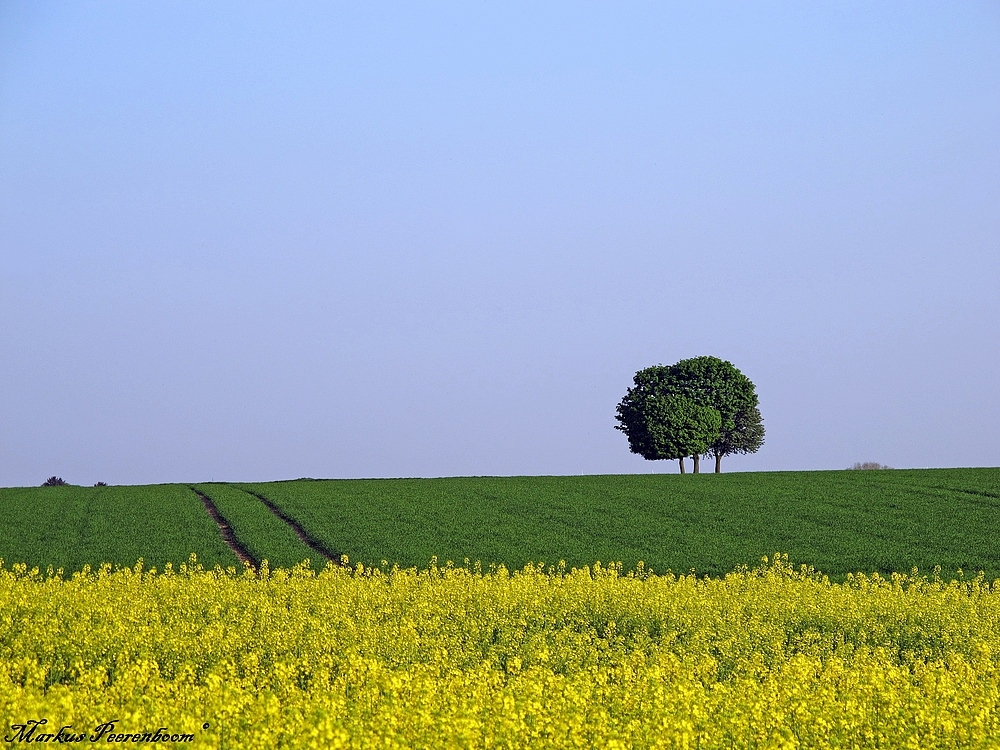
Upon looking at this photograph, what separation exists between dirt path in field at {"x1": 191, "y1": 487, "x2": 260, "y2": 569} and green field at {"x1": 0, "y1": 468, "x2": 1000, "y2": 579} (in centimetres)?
33

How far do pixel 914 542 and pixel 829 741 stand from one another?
90.7 feet

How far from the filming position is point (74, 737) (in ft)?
33.4

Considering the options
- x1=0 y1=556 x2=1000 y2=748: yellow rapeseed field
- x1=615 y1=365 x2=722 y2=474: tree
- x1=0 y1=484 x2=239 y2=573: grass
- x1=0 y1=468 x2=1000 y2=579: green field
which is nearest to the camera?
x1=0 y1=556 x2=1000 y2=748: yellow rapeseed field

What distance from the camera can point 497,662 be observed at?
54.2 ft

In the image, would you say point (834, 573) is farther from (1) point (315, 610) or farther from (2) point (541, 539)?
(1) point (315, 610)

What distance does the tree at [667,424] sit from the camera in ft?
271

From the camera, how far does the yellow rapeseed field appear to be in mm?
10773

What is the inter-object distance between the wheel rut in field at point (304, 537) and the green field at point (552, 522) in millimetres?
226

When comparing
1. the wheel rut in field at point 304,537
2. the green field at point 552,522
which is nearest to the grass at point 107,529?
the green field at point 552,522

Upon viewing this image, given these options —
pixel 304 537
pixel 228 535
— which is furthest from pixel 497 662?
pixel 228 535

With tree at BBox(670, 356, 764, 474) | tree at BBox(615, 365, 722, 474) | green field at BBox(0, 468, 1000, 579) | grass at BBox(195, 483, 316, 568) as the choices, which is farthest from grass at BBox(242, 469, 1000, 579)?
tree at BBox(670, 356, 764, 474)

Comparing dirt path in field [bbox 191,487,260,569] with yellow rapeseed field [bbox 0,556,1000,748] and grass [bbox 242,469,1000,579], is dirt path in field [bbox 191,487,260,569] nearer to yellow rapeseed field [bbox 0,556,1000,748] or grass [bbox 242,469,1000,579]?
grass [bbox 242,469,1000,579]

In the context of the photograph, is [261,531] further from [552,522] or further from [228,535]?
[552,522]

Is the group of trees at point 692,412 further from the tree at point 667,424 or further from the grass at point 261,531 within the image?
the grass at point 261,531
